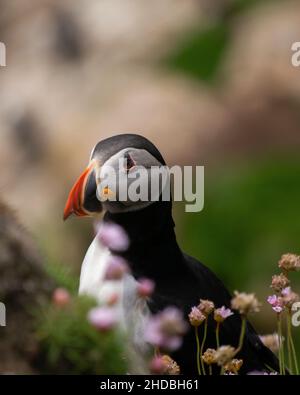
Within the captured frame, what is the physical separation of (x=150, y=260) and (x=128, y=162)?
443 mm

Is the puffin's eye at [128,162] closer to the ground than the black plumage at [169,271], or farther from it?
farther from it

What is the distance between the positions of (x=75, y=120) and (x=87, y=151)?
1312 millimetres

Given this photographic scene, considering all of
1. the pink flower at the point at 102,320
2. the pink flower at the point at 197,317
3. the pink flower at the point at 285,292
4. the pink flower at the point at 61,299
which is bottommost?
the pink flower at the point at 102,320

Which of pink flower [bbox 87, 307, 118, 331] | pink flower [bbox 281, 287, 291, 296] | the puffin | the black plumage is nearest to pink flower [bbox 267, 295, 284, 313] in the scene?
pink flower [bbox 281, 287, 291, 296]

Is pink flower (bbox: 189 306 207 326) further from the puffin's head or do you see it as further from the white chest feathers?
the puffin's head

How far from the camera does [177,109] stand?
12906 mm

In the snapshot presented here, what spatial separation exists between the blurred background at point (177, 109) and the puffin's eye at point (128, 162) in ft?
10.6

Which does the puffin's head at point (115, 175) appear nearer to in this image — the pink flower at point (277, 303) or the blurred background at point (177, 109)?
the pink flower at point (277, 303)

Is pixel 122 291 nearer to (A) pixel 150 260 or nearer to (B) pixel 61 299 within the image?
(A) pixel 150 260

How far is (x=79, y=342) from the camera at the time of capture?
3197mm

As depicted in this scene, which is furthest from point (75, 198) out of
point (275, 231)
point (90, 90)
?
point (90, 90)

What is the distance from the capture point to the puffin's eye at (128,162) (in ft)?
15.5

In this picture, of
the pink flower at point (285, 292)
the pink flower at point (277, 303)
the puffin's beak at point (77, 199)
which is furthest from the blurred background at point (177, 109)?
the pink flower at point (285, 292)

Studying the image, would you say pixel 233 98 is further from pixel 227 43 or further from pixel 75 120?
pixel 227 43
